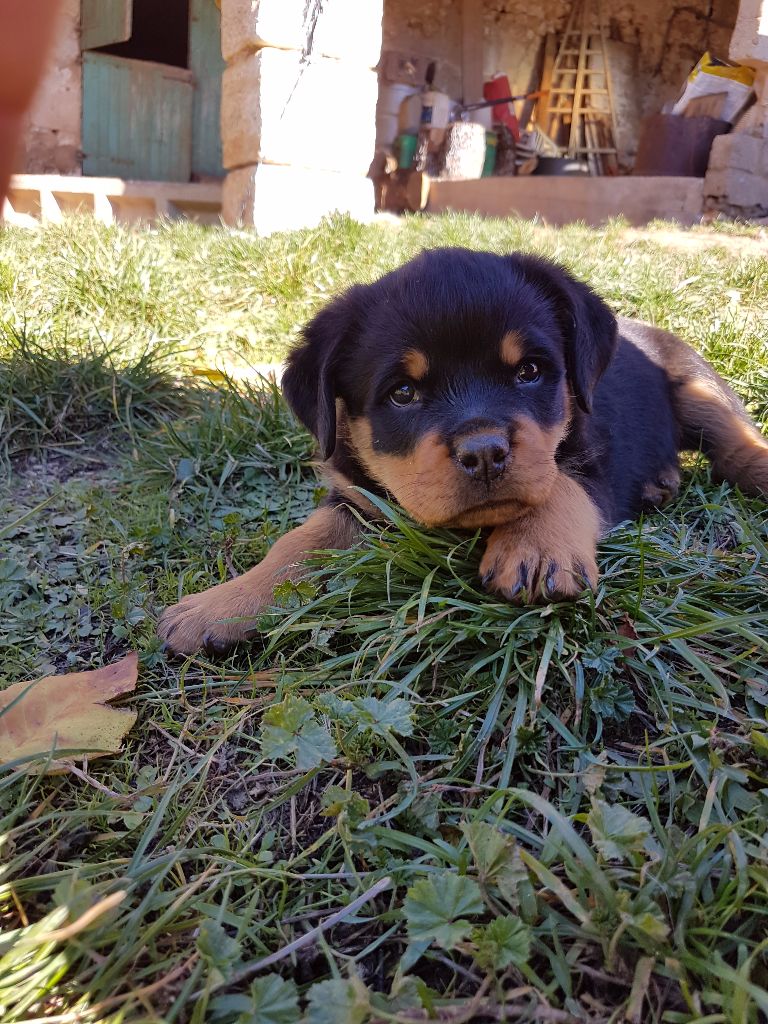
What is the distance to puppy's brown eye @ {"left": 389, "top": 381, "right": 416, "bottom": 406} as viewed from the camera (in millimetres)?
2381

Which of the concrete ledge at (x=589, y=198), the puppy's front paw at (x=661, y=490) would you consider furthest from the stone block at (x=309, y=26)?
the puppy's front paw at (x=661, y=490)

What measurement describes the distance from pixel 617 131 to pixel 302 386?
15.2 metres

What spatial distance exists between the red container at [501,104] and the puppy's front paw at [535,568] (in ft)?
44.6

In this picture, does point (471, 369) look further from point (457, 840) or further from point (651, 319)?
point (651, 319)

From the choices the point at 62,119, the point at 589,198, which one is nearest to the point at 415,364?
A: the point at 589,198

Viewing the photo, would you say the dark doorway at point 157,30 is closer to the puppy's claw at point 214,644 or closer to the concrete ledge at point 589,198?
the concrete ledge at point 589,198

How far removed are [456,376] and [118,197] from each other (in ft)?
32.3

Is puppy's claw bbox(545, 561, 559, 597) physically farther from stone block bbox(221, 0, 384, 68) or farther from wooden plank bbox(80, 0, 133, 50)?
wooden plank bbox(80, 0, 133, 50)

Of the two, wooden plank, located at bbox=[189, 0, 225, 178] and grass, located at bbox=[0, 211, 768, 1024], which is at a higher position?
wooden plank, located at bbox=[189, 0, 225, 178]

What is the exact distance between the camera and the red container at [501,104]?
Result: 14254 mm

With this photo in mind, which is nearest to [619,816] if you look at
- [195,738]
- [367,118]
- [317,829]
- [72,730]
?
[317,829]

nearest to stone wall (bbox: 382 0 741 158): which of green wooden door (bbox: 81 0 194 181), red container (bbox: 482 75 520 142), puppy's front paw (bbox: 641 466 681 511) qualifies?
red container (bbox: 482 75 520 142)

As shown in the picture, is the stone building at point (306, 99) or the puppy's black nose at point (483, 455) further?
the stone building at point (306, 99)

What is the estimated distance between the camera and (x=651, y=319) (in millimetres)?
4914
